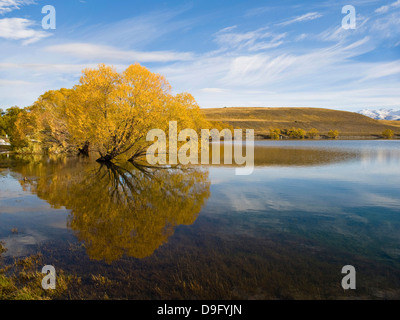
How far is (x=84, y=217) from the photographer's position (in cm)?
1359

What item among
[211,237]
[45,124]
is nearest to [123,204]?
[211,237]

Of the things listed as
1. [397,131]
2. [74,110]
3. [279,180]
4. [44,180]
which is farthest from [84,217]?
[397,131]

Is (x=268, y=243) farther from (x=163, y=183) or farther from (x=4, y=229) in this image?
(x=163, y=183)

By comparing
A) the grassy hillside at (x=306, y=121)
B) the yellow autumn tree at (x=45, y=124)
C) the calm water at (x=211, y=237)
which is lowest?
the calm water at (x=211, y=237)

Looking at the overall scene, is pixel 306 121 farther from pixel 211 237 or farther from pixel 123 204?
pixel 211 237

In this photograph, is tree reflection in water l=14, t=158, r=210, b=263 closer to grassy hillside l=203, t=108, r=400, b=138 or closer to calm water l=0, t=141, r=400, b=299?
calm water l=0, t=141, r=400, b=299

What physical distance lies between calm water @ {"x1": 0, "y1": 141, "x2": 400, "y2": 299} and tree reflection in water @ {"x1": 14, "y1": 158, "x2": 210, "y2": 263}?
0.06 metres

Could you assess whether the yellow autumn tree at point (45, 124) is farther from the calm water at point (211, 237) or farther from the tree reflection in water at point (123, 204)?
the calm water at point (211, 237)

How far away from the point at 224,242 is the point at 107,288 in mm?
4527

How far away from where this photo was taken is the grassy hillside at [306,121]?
152875 mm

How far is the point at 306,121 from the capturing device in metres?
168

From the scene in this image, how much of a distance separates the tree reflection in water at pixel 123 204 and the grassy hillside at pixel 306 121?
119952mm

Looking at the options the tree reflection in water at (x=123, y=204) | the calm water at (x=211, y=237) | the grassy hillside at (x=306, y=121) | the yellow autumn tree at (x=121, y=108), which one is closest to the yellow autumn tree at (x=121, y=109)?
the yellow autumn tree at (x=121, y=108)
